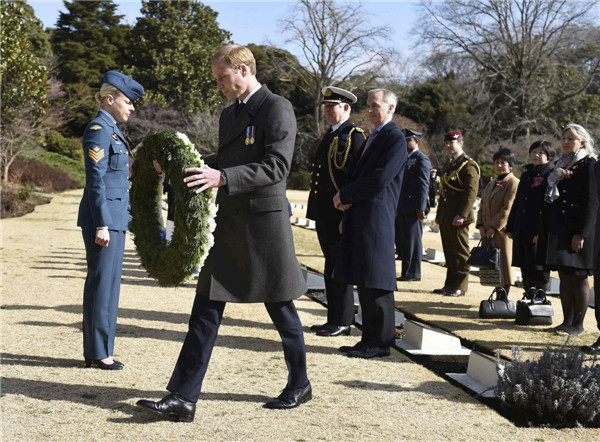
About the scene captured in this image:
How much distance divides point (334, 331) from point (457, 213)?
10.6ft

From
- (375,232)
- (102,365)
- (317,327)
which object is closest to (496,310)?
(317,327)

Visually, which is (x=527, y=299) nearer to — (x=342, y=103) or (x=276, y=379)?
(x=342, y=103)

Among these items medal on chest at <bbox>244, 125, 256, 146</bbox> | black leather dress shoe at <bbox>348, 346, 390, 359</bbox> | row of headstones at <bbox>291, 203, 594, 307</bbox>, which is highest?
medal on chest at <bbox>244, 125, 256, 146</bbox>

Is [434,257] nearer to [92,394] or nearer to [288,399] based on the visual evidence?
[288,399]

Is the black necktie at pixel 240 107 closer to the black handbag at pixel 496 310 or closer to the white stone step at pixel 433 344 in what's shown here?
the white stone step at pixel 433 344

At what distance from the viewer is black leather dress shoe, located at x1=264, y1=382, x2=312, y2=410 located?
431cm

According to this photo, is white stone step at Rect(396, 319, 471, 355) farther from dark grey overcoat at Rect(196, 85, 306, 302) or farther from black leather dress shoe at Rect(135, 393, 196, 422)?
black leather dress shoe at Rect(135, 393, 196, 422)

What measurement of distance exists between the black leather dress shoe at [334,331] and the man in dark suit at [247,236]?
2.14 m

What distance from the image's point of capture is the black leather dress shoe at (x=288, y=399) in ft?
14.1

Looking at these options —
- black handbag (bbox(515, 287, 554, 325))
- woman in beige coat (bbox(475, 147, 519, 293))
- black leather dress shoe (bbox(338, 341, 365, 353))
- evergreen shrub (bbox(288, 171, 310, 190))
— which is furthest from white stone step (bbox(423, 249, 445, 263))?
evergreen shrub (bbox(288, 171, 310, 190))

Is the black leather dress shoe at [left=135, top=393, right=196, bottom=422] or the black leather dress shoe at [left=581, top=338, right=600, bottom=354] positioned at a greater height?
the black leather dress shoe at [left=581, top=338, right=600, bottom=354]

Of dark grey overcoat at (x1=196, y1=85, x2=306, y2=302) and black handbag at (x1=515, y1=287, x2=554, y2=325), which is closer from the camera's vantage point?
dark grey overcoat at (x1=196, y1=85, x2=306, y2=302)

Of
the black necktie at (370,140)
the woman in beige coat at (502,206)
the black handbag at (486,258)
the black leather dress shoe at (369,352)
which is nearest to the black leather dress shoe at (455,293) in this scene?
the woman in beige coat at (502,206)

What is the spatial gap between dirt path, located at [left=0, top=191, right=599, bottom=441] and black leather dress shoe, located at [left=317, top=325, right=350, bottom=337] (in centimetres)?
11
